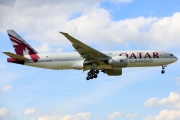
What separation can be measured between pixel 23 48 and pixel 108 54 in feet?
45.4

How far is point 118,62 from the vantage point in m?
65.6

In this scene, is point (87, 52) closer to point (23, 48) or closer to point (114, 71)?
point (114, 71)

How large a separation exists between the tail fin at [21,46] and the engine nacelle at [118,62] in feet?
37.8

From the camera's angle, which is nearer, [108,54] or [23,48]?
[108,54]

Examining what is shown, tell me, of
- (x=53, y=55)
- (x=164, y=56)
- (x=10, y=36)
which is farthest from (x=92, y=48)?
(x=10, y=36)

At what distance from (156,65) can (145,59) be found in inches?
90.7

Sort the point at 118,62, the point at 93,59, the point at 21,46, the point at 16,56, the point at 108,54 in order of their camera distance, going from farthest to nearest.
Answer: the point at 21,46 < the point at 108,54 < the point at 93,59 < the point at 16,56 < the point at 118,62

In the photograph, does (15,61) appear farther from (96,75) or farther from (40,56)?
(96,75)

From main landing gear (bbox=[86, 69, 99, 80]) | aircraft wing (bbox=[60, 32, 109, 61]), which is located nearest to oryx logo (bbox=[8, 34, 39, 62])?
aircraft wing (bbox=[60, 32, 109, 61])

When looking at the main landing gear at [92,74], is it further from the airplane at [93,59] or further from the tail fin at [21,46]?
the tail fin at [21,46]

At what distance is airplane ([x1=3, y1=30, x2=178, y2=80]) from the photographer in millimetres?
66125

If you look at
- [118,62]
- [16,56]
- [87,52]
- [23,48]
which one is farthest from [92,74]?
[23,48]

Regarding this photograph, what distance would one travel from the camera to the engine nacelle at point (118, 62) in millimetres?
65562

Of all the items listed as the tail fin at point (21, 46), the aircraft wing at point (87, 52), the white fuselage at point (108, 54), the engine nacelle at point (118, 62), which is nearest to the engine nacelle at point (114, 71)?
the white fuselage at point (108, 54)
